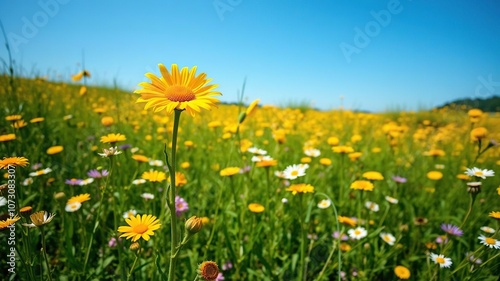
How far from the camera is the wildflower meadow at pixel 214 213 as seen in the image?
31.8 inches

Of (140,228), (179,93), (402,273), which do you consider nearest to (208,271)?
(140,228)

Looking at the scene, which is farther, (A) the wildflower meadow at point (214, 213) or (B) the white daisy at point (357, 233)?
(B) the white daisy at point (357, 233)

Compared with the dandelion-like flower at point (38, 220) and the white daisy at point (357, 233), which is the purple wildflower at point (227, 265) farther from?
the dandelion-like flower at point (38, 220)

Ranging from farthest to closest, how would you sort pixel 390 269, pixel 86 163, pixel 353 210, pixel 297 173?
1. pixel 86 163
2. pixel 353 210
3. pixel 390 269
4. pixel 297 173

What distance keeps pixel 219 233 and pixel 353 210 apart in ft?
3.30

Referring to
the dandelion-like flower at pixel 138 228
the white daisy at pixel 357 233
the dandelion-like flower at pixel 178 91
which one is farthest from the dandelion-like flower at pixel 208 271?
the white daisy at pixel 357 233

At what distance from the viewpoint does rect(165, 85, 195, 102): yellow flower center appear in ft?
2.20

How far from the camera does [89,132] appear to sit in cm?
294

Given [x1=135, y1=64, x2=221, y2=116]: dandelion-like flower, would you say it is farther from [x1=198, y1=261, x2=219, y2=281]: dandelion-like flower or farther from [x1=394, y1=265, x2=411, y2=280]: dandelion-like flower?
[x1=394, y1=265, x2=411, y2=280]: dandelion-like flower

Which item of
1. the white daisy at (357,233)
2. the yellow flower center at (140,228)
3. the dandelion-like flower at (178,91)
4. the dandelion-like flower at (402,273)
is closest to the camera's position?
the dandelion-like flower at (178,91)

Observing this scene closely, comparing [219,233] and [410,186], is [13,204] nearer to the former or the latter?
[219,233]

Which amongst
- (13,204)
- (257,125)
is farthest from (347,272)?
(257,125)

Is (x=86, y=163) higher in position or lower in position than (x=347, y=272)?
higher

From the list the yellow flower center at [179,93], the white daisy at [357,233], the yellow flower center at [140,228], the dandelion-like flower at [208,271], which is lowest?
the white daisy at [357,233]
